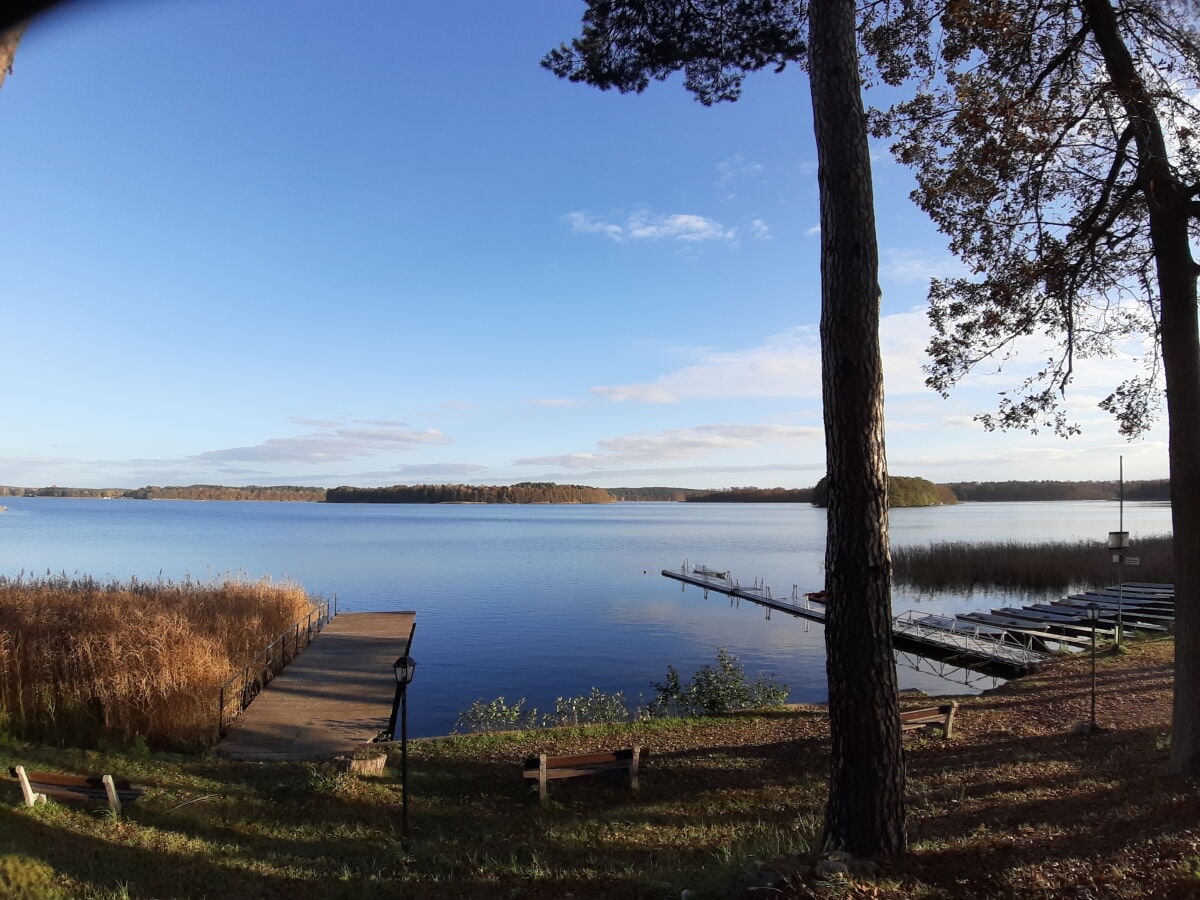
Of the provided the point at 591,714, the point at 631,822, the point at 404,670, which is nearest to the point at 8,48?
the point at 404,670

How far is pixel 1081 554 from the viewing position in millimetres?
38312

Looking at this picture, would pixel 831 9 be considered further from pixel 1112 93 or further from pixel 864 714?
pixel 864 714

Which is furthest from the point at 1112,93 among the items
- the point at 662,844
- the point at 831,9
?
the point at 662,844

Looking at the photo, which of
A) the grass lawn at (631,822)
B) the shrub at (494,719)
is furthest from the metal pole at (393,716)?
the grass lawn at (631,822)

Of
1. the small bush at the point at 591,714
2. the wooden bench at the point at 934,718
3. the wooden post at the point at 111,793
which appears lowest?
the small bush at the point at 591,714

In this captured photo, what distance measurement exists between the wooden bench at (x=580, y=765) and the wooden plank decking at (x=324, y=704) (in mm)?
3914

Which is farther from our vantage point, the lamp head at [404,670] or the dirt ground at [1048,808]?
the lamp head at [404,670]

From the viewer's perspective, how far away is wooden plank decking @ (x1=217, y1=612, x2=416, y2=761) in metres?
11.3

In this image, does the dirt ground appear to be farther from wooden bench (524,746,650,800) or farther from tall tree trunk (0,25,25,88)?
tall tree trunk (0,25,25,88)

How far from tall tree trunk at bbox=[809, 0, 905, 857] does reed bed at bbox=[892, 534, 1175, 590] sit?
33.3 m

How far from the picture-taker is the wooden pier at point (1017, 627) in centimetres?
1931

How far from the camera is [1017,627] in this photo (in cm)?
2364

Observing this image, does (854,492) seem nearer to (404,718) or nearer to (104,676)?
(404,718)

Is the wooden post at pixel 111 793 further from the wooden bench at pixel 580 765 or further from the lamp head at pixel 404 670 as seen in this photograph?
the wooden bench at pixel 580 765
